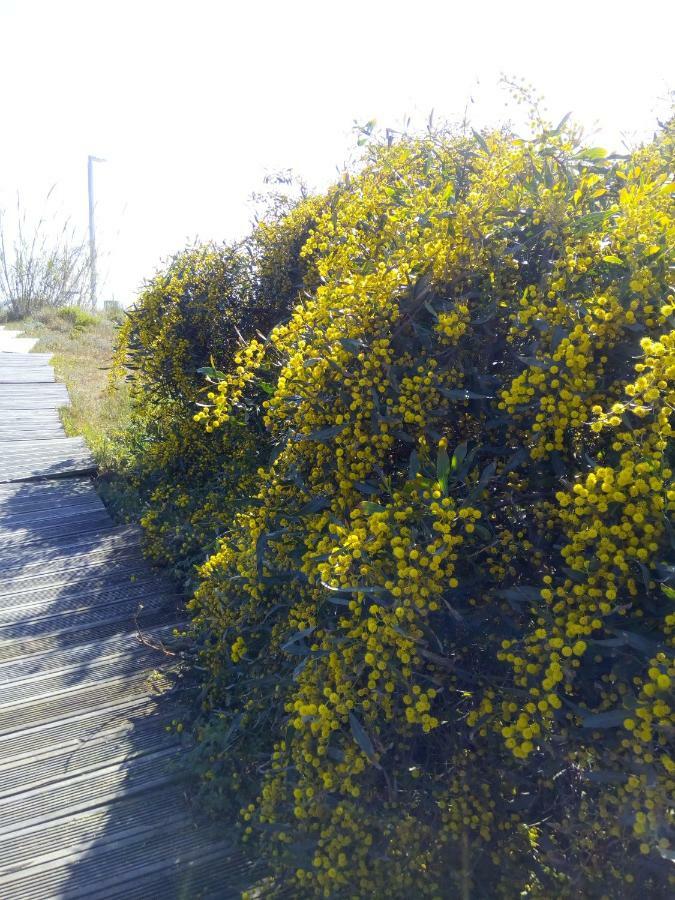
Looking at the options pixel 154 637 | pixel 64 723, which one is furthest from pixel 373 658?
pixel 154 637

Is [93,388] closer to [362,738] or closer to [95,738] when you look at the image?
[95,738]

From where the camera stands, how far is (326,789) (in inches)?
69.6

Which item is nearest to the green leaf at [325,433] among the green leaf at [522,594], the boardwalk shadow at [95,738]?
the green leaf at [522,594]

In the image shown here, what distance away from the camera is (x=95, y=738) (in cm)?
259

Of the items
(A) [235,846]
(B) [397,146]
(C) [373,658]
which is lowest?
(A) [235,846]

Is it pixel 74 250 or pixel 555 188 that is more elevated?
pixel 74 250

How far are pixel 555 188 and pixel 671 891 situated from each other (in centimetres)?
155

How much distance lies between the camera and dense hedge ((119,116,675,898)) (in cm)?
145

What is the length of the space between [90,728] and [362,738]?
56.1 inches

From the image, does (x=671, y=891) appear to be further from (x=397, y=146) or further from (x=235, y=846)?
(x=397, y=146)

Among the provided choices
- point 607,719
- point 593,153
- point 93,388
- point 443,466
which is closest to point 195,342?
point 593,153

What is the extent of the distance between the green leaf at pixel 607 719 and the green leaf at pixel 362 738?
46 cm

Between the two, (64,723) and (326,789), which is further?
(64,723)

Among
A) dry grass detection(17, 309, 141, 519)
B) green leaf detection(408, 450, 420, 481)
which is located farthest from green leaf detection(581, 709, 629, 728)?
dry grass detection(17, 309, 141, 519)
